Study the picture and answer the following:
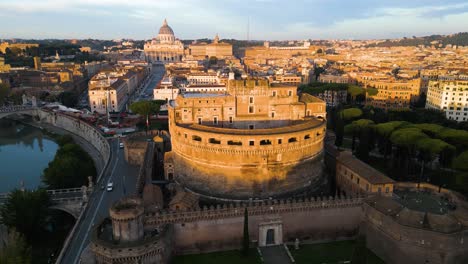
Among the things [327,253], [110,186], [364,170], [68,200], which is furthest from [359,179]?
[68,200]

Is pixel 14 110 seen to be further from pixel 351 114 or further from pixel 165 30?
pixel 165 30

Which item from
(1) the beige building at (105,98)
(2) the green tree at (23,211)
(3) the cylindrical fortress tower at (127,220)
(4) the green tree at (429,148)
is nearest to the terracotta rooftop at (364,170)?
(4) the green tree at (429,148)

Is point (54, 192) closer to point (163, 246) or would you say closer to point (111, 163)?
point (111, 163)

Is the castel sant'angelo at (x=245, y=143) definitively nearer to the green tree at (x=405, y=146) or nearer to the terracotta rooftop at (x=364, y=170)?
the terracotta rooftop at (x=364, y=170)

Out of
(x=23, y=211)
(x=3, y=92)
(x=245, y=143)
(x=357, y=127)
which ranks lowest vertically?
(x=23, y=211)

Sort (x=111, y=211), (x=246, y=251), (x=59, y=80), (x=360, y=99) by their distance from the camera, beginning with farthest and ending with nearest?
(x=59, y=80)
(x=360, y=99)
(x=246, y=251)
(x=111, y=211)

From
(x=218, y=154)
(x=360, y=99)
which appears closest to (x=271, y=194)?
(x=218, y=154)
